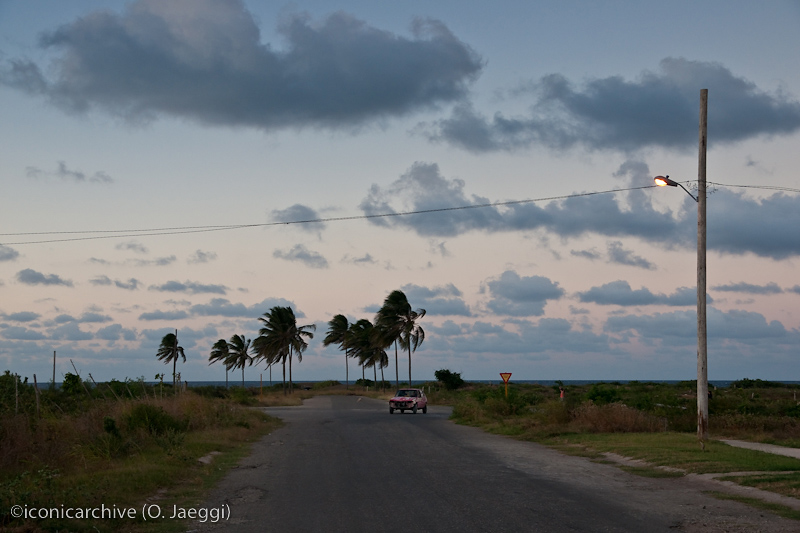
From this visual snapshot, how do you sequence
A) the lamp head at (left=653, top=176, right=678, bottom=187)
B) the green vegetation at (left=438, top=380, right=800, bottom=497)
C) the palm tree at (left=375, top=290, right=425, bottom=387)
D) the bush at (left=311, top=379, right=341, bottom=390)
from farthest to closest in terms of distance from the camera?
the bush at (left=311, top=379, right=341, bottom=390) < the palm tree at (left=375, top=290, right=425, bottom=387) < the lamp head at (left=653, top=176, right=678, bottom=187) < the green vegetation at (left=438, top=380, right=800, bottom=497)

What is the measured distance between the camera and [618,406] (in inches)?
920

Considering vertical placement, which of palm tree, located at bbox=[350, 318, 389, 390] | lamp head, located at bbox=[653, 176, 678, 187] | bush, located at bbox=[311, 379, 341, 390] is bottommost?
bush, located at bbox=[311, 379, 341, 390]

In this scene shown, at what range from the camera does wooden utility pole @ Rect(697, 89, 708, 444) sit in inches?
685

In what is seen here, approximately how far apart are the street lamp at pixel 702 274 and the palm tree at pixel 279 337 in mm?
67846

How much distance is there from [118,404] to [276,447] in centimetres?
469

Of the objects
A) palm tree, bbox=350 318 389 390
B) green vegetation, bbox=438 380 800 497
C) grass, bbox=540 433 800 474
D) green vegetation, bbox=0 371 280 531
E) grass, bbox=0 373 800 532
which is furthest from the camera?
palm tree, bbox=350 318 389 390

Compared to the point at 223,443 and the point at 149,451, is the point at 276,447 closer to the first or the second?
the point at 223,443

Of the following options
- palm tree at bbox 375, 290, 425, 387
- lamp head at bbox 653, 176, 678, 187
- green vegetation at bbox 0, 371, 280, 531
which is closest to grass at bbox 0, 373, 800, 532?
green vegetation at bbox 0, 371, 280, 531

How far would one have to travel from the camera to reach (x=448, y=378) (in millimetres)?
78250

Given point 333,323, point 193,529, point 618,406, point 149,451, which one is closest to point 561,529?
point 193,529

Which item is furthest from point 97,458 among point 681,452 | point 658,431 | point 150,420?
point 658,431

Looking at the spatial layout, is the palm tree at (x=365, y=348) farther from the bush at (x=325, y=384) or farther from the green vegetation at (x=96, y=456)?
the green vegetation at (x=96, y=456)

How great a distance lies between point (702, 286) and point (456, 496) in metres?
10.2

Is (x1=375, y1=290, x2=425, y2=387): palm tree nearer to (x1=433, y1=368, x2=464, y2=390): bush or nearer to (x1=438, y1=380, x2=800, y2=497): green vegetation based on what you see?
(x1=433, y1=368, x2=464, y2=390): bush
